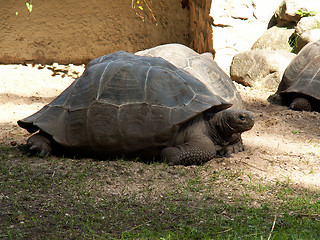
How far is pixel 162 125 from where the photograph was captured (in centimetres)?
341

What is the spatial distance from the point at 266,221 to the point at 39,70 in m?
5.93

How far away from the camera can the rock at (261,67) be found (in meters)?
7.04

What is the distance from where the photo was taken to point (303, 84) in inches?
231

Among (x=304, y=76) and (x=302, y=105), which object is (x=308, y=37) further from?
(x=302, y=105)

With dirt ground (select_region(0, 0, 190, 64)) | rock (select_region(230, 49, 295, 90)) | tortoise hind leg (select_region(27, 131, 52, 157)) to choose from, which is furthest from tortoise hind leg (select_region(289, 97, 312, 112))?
tortoise hind leg (select_region(27, 131, 52, 157))

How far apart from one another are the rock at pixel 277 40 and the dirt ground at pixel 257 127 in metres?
1.10

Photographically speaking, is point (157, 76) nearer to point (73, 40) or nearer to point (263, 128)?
point (263, 128)

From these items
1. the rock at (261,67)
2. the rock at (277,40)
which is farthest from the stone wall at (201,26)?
the rock at (277,40)

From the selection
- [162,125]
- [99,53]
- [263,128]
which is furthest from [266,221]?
[99,53]

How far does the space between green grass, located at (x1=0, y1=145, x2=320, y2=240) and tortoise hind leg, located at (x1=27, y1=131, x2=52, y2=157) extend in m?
0.12

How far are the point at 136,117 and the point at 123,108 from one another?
13 centimetres

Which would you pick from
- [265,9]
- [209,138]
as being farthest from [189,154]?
[265,9]

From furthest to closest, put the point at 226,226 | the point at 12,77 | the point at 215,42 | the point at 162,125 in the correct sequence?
the point at 215,42
the point at 12,77
the point at 162,125
the point at 226,226

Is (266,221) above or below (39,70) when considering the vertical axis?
above
